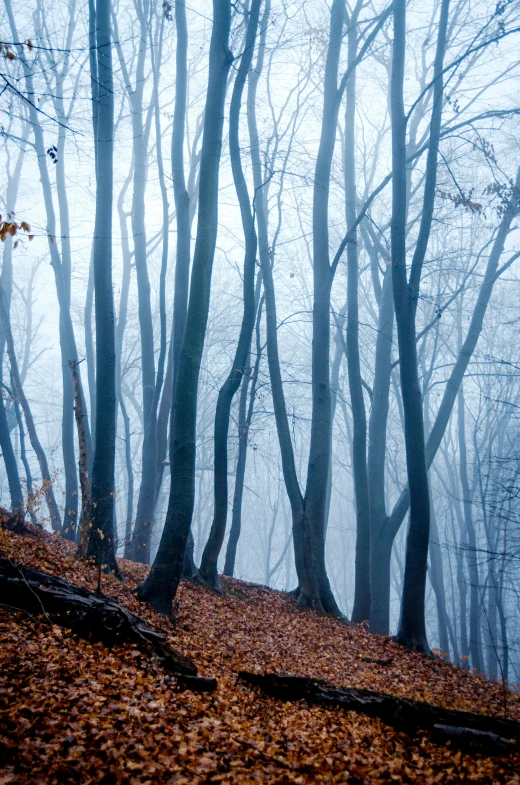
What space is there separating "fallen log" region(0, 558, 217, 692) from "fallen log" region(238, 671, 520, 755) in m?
0.76

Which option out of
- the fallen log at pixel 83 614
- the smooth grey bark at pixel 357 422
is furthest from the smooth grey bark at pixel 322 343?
the fallen log at pixel 83 614

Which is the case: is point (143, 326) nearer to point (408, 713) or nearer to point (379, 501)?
point (379, 501)

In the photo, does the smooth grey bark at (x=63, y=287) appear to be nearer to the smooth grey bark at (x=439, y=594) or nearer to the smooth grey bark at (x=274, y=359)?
the smooth grey bark at (x=274, y=359)

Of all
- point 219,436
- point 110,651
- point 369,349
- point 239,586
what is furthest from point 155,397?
point 369,349

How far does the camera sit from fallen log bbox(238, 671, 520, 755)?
3943 mm

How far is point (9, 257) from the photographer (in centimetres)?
1795

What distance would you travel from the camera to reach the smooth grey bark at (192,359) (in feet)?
21.4

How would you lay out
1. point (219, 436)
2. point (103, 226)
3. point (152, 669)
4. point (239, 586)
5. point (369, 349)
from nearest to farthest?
point (152, 669), point (103, 226), point (219, 436), point (239, 586), point (369, 349)

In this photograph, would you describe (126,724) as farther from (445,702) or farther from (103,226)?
(103,226)

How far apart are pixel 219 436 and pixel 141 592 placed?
9.77ft

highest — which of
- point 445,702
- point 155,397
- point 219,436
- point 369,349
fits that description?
point 369,349

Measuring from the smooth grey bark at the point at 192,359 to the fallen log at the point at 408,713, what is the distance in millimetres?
1937

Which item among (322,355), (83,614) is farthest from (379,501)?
(83,614)

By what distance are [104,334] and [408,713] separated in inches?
234
